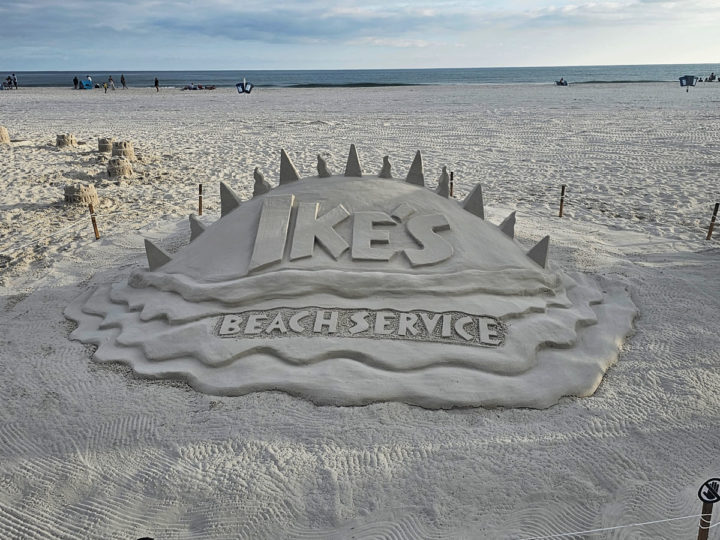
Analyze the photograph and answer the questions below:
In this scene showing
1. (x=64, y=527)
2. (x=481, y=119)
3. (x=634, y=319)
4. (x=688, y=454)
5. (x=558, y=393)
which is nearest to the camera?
(x=64, y=527)

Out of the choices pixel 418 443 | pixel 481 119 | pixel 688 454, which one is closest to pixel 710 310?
pixel 688 454

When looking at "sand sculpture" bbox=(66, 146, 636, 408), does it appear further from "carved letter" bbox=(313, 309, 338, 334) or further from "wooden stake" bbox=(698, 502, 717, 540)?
"wooden stake" bbox=(698, 502, 717, 540)

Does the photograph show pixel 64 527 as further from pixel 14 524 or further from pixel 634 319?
pixel 634 319

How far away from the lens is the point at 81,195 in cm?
999

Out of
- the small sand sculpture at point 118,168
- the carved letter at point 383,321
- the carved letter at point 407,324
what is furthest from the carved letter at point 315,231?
the small sand sculpture at point 118,168

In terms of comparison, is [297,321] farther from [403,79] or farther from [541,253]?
[403,79]

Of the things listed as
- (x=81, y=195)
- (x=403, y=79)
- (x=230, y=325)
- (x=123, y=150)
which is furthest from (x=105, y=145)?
(x=403, y=79)

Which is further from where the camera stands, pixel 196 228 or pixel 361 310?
pixel 196 228

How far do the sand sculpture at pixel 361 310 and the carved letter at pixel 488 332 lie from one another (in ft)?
0.06

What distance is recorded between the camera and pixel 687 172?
1252 cm

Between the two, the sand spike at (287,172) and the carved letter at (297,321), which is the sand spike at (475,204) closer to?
the sand spike at (287,172)

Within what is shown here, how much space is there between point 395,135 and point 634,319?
44.3 feet

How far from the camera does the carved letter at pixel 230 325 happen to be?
4.52m

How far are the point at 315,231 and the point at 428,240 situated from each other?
1077mm
